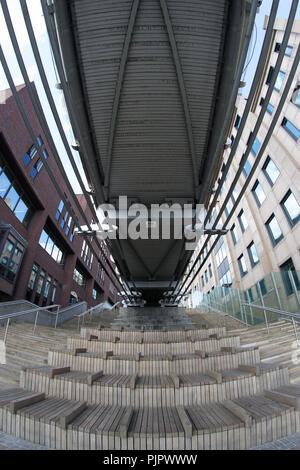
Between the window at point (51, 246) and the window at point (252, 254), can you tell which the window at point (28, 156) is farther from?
the window at point (252, 254)

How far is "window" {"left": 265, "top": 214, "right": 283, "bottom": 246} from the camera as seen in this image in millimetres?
18206

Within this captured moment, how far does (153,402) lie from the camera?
403cm

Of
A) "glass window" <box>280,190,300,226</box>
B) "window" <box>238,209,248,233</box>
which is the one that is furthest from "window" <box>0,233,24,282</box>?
"window" <box>238,209,248,233</box>

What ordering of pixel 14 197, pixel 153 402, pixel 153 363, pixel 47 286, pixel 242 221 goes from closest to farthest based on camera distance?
1. pixel 153 402
2. pixel 153 363
3. pixel 14 197
4. pixel 47 286
5. pixel 242 221

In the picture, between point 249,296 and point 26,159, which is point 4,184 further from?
point 249,296

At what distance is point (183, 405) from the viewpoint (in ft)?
13.1

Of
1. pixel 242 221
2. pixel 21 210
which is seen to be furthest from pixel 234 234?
pixel 21 210

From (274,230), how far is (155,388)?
59.0ft

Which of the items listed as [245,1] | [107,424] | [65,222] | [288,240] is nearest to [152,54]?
[245,1]

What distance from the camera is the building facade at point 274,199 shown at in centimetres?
1603

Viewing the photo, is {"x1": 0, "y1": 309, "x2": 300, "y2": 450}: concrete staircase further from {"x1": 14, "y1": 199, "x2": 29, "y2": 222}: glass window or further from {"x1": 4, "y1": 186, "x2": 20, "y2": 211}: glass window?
{"x1": 14, "y1": 199, "x2": 29, "y2": 222}: glass window

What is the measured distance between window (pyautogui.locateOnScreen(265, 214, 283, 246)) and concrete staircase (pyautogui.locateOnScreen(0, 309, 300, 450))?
13694 millimetres

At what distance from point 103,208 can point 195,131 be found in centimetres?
473

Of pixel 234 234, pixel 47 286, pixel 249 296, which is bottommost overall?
pixel 249 296
